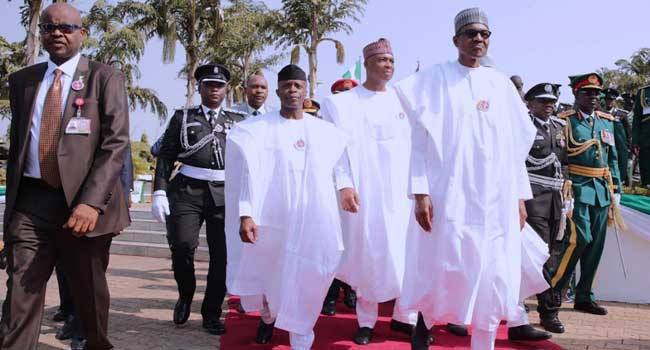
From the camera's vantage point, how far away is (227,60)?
1323 inches

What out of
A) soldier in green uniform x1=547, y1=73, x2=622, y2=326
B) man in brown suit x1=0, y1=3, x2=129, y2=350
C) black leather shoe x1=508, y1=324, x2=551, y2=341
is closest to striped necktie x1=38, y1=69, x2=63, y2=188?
man in brown suit x1=0, y1=3, x2=129, y2=350

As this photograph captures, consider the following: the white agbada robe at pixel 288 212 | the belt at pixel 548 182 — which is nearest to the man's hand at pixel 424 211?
the white agbada robe at pixel 288 212

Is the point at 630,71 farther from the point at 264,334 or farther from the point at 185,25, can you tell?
the point at 264,334

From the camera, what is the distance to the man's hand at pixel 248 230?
14.6 feet

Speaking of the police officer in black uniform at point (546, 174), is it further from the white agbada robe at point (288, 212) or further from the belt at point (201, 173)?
the belt at point (201, 173)

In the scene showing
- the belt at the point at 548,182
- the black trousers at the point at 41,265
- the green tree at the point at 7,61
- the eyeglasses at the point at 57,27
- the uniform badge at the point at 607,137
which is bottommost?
the black trousers at the point at 41,265

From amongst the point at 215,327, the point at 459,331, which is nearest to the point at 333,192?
the point at 459,331

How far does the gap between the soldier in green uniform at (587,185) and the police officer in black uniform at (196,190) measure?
128 inches

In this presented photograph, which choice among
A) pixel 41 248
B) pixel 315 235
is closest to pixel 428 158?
pixel 315 235

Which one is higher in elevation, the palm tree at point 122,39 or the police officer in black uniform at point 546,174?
the palm tree at point 122,39

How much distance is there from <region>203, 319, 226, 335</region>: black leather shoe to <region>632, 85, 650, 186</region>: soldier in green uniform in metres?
3.79

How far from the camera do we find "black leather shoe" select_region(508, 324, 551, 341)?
4.91 meters

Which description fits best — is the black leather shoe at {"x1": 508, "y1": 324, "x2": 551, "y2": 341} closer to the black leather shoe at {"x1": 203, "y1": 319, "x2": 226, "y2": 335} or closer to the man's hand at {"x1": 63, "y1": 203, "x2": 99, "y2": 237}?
the black leather shoe at {"x1": 203, "y1": 319, "x2": 226, "y2": 335}

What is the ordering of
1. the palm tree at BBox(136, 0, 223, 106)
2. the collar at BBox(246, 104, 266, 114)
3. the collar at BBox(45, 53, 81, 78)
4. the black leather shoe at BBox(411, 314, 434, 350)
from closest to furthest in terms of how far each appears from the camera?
the collar at BBox(45, 53, 81, 78)
the black leather shoe at BBox(411, 314, 434, 350)
the collar at BBox(246, 104, 266, 114)
the palm tree at BBox(136, 0, 223, 106)
